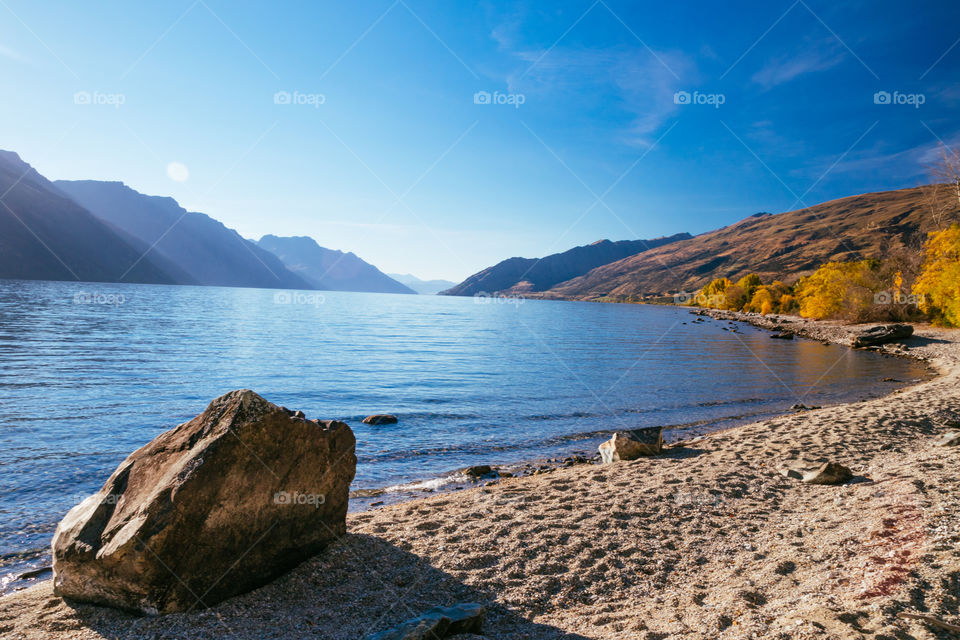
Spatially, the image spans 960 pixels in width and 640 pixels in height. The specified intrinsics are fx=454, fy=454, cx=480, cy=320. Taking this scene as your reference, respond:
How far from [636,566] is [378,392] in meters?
20.9

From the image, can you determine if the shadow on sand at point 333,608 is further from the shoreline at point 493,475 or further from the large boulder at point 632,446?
the large boulder at point 632,446

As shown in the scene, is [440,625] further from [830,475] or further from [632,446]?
[632,446]

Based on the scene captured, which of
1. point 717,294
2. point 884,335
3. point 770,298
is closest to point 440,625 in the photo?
point 884,335

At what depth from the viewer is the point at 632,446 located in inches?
620

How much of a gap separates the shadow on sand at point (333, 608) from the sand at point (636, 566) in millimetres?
27

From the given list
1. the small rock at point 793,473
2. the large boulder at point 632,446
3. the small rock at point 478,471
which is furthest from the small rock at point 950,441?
the small rock at point 478,471

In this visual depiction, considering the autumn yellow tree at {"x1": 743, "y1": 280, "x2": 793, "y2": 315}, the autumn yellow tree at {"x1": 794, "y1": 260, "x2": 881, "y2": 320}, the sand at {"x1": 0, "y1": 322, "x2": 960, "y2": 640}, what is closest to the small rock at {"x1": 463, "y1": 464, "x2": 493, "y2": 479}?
the sand at {"x1": 0, "y1": 322, "x2": 960, "y2": 640}

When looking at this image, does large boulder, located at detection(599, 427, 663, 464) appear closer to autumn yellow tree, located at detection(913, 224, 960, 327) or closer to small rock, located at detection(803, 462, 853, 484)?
small rock, located at detection(803, 462, 853, 484)

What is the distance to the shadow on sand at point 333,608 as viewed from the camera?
577 centimetres

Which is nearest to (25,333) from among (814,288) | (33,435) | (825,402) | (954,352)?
(33,435)


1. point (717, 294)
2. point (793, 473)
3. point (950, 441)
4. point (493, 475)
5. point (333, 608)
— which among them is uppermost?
point (717, 294)

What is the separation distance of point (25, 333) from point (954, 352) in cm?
8529

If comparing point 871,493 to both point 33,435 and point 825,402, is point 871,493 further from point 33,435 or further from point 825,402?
point 33,435

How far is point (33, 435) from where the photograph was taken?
16047mm
